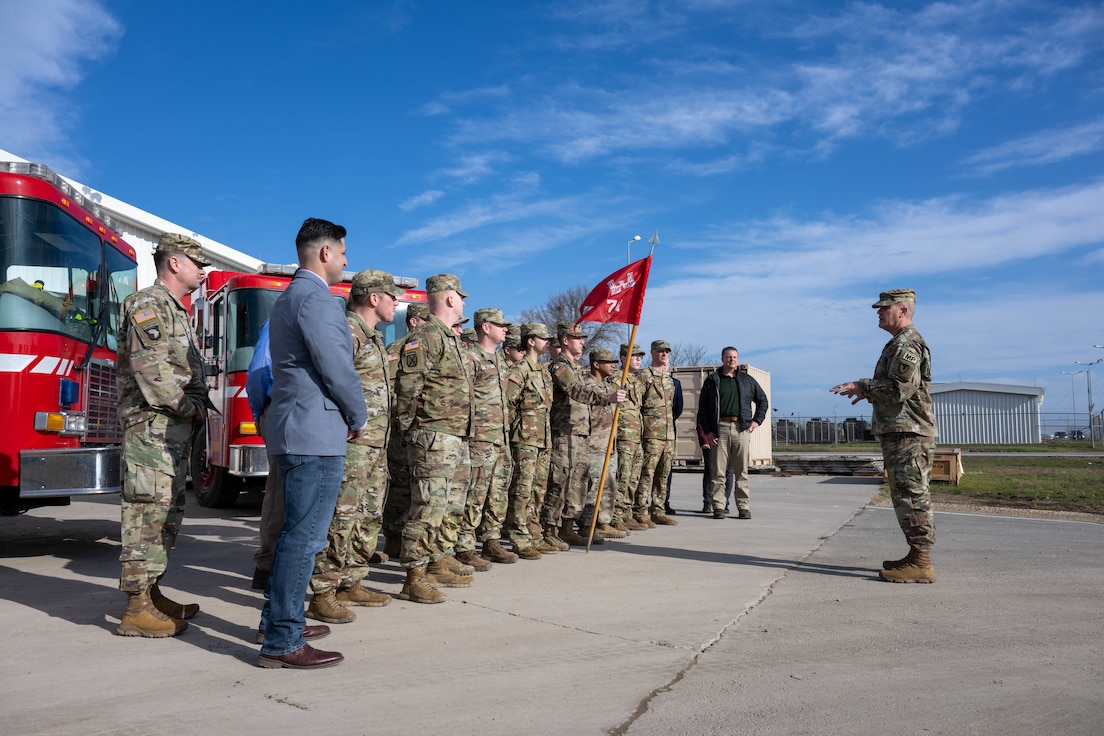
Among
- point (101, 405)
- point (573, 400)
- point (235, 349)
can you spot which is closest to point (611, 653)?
point (573, 400)

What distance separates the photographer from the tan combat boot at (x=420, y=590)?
554 cm

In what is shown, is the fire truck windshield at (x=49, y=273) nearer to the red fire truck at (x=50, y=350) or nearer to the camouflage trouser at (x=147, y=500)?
the red fire truck at (x=50, y=350)

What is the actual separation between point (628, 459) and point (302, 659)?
587 centimetres

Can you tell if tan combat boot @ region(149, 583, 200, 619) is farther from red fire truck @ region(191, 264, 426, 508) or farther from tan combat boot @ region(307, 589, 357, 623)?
red fire truck @ region(191, 264, 426, 508)

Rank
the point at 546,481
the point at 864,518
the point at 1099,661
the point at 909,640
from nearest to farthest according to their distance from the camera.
Answer: the point at 1099,661 → the point at 909,640 → the point at 546,481 → the point at 864,518

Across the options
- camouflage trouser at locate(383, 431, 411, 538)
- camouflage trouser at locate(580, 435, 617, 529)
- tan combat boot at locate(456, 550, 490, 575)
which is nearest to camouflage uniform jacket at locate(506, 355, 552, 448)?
camouflage trouser at locate(580, 435, 617, 529)

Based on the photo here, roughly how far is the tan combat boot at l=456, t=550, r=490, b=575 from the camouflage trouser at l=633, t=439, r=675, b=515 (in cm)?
357

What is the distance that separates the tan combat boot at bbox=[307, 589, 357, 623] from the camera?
194 inches

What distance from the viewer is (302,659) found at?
3957 millimetres

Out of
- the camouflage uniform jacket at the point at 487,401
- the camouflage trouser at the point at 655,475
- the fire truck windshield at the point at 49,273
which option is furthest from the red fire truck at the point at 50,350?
the camouflage trouser at the point at 655,475

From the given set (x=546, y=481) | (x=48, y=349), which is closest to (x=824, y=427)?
(x=546, y=481)

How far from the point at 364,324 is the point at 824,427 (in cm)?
4728

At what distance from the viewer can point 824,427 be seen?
49.3 m

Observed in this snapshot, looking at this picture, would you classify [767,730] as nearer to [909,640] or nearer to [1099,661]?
[909,640]
